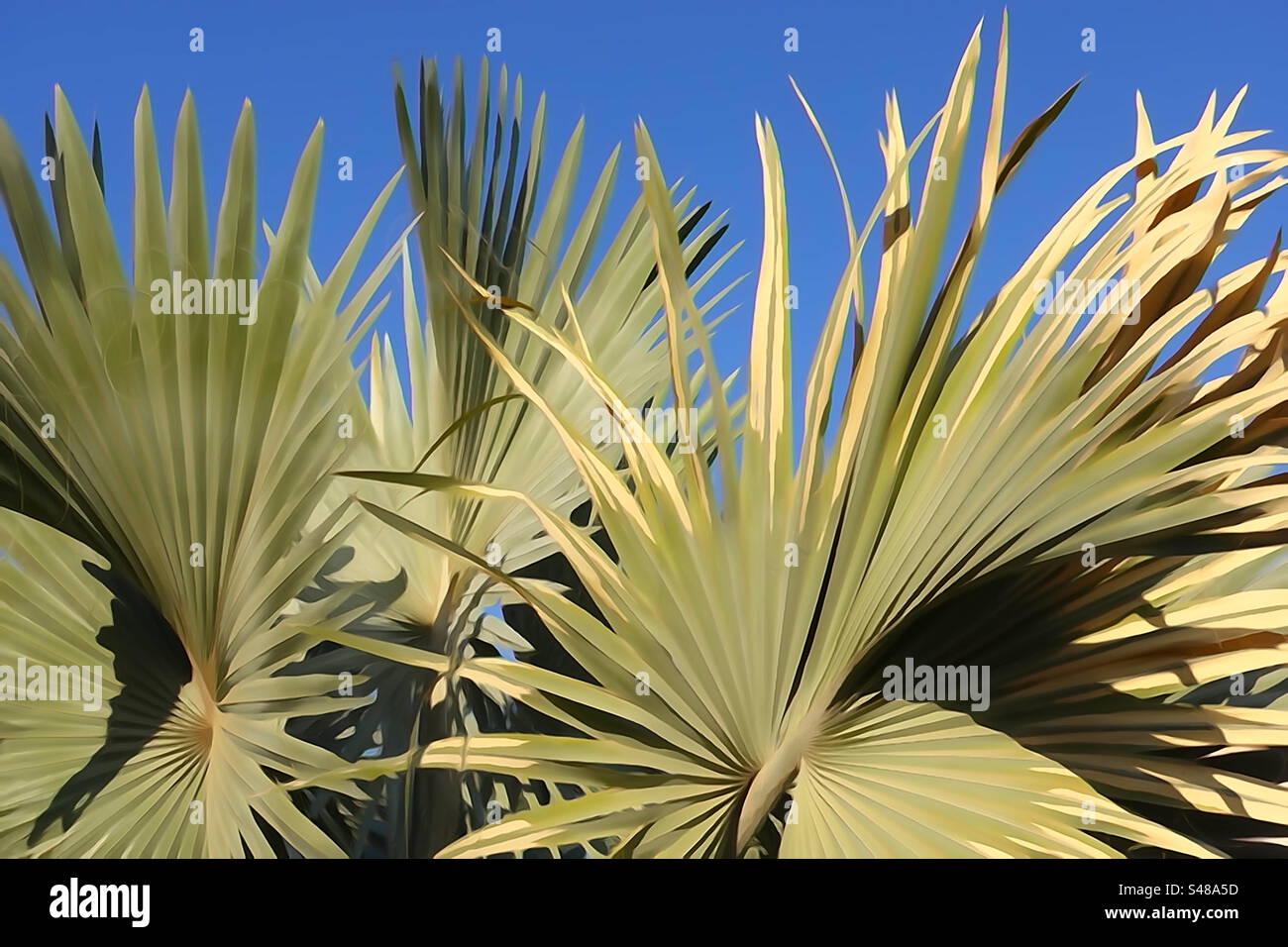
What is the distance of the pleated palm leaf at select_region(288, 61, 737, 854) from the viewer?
1830 mm

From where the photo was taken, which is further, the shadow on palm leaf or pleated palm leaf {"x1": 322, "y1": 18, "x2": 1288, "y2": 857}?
the shadow on palm leaf

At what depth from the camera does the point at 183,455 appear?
1.53 meters

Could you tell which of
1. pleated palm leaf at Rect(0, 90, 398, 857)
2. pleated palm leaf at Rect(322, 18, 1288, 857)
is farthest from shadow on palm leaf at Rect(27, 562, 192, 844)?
pleated palm leaf at Rect(322, 18, 1288, 857)

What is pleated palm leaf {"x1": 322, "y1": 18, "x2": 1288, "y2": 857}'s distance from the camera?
1.33 m

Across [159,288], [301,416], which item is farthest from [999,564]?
[159,288]

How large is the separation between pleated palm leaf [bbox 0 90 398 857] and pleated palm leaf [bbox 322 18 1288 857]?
0.90 feet

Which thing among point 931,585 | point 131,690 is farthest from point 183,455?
point 931,585

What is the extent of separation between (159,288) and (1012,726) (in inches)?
54.9

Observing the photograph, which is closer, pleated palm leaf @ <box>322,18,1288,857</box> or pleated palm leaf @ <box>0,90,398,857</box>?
pleated palm leaf @ <box>322,18,1288,857</box>

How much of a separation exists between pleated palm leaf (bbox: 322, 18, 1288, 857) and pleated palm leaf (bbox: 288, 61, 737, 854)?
0.43 metres

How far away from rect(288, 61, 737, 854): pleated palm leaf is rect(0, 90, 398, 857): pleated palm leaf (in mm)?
179

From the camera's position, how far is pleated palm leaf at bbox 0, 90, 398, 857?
5.00ft

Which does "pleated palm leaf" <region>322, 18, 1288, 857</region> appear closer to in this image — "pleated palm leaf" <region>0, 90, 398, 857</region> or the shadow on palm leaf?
"pleated palm leaf" <region>0, 90, 398, 857</region>

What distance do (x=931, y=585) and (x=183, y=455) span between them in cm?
110
